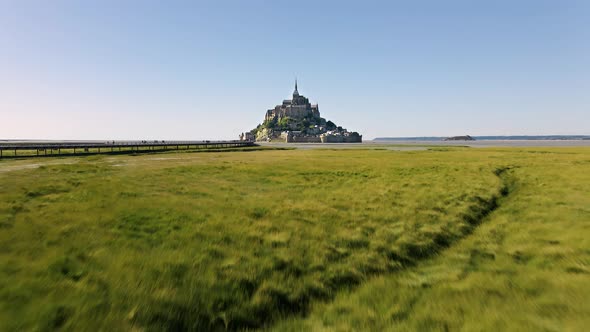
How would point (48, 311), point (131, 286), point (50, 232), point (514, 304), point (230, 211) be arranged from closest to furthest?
point (48, 311) < point (514, 304) < point (131, 286) < point (50, 232) < point (230, 211)

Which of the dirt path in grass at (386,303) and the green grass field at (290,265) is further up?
the green grass field at (290,265)

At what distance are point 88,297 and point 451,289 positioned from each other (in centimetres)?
662

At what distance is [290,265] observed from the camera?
6828 millimetres

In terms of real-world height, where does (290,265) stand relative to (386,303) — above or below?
above

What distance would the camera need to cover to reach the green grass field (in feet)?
15.7

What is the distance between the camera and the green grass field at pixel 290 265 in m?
4.80

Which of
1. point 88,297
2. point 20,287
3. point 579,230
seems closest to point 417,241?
point 579,230

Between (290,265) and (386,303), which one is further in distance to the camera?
(290,265)

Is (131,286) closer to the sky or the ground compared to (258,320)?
closer to the sky

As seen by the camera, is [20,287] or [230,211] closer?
[20,287]

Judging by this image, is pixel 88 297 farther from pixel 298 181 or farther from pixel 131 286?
pixel 298 181

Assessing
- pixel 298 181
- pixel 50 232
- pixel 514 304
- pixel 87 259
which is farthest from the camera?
pixel 298 181

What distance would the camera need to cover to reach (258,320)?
5016 millimetres

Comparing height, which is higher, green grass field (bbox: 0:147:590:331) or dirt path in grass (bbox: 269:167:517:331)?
green grass field (bbox: 0:147:590:331)
